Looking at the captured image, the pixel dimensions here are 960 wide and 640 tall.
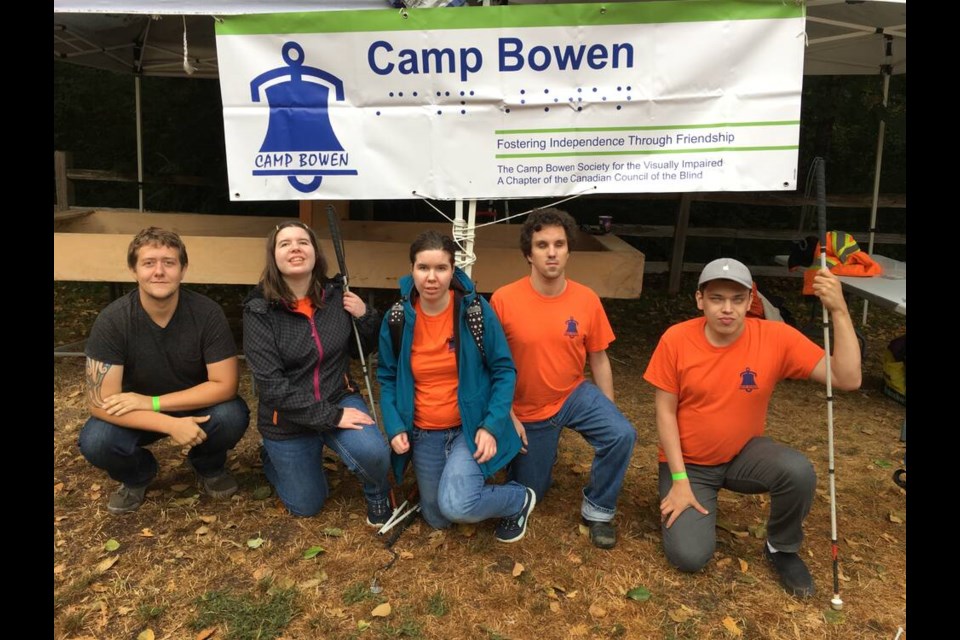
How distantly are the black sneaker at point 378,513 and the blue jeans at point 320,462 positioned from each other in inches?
0.5

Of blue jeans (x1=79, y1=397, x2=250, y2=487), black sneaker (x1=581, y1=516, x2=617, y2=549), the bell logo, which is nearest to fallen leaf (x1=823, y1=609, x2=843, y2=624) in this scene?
black sneaker (x1=581, y1=516, x2=617, y2=549)

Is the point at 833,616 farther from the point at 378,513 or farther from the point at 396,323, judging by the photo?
the point at 396,323

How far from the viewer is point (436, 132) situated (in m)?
3.58

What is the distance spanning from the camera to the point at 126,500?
3.22 m

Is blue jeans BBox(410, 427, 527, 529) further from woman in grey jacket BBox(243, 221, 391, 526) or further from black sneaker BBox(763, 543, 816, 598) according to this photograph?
black sneaker BBox(763, 543, 816, 598)

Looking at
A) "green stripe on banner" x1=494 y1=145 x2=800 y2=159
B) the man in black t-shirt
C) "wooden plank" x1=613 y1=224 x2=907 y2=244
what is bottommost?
the man in black t-shirt

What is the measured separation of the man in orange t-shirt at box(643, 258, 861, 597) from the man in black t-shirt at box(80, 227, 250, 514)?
206cm

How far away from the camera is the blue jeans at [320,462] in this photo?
296cm

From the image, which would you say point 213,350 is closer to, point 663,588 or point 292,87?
point 292,87

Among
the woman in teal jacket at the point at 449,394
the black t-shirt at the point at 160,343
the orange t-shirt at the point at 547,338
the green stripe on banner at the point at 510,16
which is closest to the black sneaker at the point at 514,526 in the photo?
the woman in teal jacket at the point at 449,394

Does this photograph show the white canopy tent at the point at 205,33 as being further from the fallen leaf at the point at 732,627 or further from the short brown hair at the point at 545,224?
the fallen leaf at the point at 732,627

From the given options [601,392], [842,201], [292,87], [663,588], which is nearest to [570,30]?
[292,87]

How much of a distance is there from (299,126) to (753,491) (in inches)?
116

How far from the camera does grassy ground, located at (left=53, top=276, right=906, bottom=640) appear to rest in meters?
2.47
